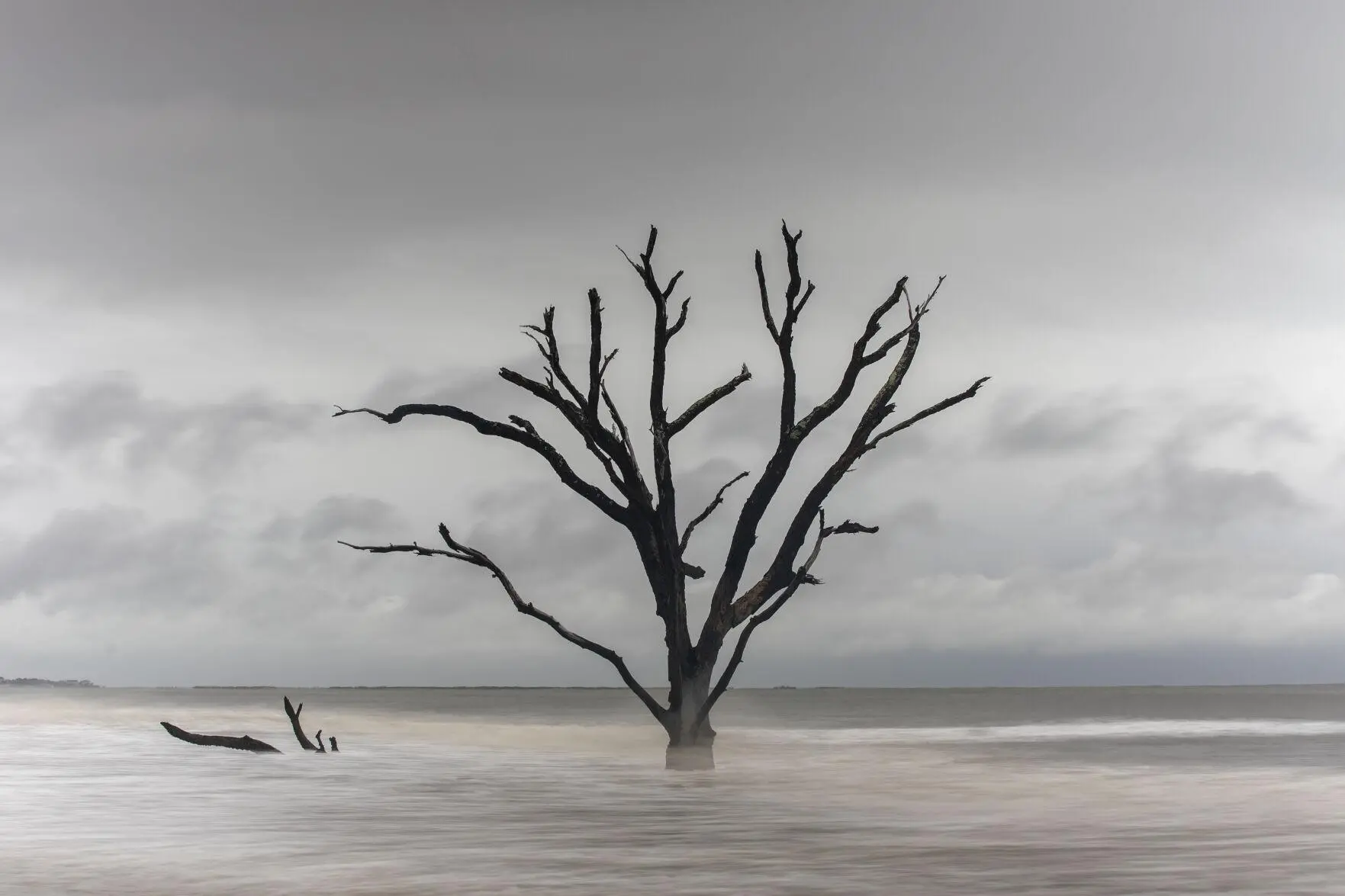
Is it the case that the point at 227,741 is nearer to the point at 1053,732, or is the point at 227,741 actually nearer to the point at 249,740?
the point at 249,740

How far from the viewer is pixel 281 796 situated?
13.0 meters

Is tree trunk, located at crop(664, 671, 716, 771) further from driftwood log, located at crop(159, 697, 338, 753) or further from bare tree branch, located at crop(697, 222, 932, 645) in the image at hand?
driftwood log, located at crop(159, 697, 338, 753)

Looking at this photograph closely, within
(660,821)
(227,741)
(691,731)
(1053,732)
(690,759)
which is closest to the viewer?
(660,821)

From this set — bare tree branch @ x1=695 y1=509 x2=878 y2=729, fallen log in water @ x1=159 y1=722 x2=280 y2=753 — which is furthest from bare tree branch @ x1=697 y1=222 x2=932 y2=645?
fallen log in water @ x1=159 y1=722 x2=280 y2=753

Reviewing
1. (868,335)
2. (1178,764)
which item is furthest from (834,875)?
(1178,764)

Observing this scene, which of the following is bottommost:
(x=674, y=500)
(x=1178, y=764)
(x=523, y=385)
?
(x=1178, y=764)

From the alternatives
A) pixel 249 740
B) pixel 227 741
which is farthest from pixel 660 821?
pixel 227 741

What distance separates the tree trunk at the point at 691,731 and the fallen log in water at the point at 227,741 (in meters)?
6.21

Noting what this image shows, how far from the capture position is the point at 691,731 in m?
16.8

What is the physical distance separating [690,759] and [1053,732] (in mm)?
17647

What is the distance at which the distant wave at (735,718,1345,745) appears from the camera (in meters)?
27.0

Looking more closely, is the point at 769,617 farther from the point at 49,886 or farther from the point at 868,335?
the point at 49,886

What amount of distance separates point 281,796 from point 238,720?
82.0 ft

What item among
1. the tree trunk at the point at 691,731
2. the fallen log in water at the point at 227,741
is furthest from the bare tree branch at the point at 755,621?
the fallen log in water at the point at 227,741
